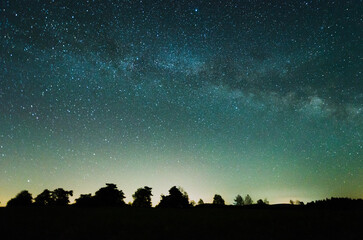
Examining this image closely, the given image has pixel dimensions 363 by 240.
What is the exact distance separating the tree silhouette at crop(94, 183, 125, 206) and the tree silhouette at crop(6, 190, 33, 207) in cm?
2710

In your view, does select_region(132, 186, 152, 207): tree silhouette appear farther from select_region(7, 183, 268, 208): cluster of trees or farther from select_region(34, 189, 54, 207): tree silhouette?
select_region(34, 189, 54, 207): tree silhouette

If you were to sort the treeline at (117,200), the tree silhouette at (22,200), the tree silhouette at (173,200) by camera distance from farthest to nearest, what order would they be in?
1. the tree silhouette at (22,200)
2. the tree silhouette at (173,200)
3. the treeline at (117,200)

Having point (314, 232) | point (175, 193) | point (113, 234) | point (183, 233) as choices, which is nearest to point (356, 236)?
point (314, 232)

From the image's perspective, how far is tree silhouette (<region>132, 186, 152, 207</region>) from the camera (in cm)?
5191

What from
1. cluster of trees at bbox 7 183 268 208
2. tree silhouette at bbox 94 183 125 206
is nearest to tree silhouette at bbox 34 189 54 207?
cluster of trees at bbox 7 183 268 208

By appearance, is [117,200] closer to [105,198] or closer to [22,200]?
[105,198]

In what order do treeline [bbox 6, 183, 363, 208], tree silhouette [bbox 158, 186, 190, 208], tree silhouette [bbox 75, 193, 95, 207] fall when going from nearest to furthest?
treeline [bbox 6, 183, 363, 208] < tree silhouette [bbox 75, 193, 95, 207] < tree silhouette [bbox 158, 186, 190, 208]

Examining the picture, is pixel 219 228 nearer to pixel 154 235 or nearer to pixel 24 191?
pixel 154 235

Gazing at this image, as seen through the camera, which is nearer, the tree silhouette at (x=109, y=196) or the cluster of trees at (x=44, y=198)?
the tree silhouette at (x=109, y=196)

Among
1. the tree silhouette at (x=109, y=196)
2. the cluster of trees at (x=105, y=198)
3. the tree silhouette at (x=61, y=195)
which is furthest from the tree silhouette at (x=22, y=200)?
the tree silhouette at (x=109, y=196)

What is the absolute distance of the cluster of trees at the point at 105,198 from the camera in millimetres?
37344

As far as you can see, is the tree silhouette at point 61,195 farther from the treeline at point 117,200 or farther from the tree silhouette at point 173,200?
the tree silhouette at point 173,200

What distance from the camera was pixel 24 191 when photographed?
54844 mm

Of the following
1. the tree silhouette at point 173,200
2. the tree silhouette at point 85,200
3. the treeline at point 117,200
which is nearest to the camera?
the treeline at point 117,200
